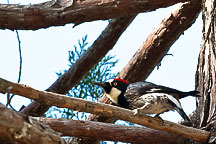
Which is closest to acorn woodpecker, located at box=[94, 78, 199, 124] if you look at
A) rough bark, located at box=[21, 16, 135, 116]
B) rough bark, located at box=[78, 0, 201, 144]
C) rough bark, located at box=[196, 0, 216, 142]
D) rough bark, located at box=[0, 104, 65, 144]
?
rough bark, located at box=[196, 0, 216, 142]

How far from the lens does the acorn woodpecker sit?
13.0ft

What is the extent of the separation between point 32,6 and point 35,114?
4.02 feet

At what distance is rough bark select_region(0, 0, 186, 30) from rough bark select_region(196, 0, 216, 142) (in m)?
0.38

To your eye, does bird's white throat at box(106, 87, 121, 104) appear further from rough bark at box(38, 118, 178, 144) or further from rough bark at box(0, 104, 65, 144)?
rough bark at box(0, 104, 65, 144)

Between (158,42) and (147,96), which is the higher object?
(158,42)

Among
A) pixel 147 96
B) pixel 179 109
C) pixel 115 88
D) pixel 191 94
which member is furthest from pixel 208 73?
pixel 115 88

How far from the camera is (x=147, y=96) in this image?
13.3 feet

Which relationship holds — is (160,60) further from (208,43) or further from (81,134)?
(81,134)

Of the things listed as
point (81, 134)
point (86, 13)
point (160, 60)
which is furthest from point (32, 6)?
point (160, 60)

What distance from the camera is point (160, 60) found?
4812mm

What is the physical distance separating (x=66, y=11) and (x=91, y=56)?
103 cm

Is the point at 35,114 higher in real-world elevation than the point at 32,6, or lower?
lower

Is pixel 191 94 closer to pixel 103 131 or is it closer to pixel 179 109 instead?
pixel 179 109

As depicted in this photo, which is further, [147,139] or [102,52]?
[102,52]
